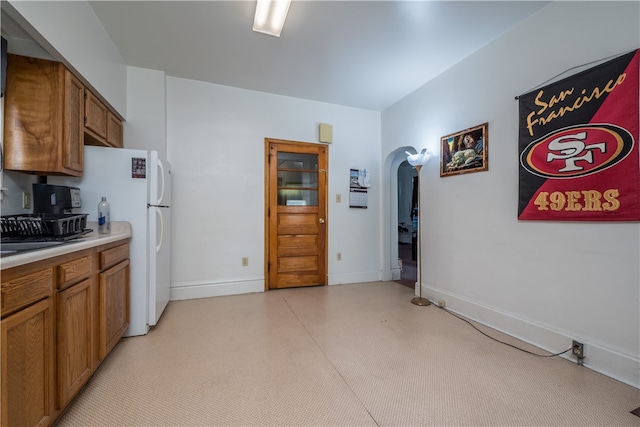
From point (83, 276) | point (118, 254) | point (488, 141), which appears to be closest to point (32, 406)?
point (83, 276)

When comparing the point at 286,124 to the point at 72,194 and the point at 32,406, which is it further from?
the point at 32,406

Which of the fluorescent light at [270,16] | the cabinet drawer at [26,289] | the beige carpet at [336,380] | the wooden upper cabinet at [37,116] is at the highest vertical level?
the fluorescent light at [270,16]

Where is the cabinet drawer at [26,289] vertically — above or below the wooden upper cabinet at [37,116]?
below

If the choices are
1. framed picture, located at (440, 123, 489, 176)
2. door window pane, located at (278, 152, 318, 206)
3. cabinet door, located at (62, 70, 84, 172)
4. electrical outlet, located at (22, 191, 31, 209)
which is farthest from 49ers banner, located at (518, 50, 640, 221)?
electrical outlet, located at (22, 191, 31, 209)

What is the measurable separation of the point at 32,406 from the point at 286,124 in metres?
3.36

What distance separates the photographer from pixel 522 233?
2201 mm

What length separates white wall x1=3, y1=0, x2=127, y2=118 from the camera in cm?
145

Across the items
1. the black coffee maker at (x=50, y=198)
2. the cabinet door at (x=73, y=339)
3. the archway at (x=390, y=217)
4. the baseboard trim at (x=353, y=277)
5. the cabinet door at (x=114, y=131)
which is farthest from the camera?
the archway at (x=390, y=217)

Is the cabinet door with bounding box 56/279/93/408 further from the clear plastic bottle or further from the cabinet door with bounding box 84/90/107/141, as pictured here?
the cabinet door with bounding box 84/90/107/141

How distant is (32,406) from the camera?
109 cm

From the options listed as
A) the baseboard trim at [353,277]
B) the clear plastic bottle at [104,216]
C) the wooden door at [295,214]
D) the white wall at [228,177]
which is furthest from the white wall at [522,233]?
the clear plastic bottle at [104,216]

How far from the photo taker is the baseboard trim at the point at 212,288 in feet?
10.3

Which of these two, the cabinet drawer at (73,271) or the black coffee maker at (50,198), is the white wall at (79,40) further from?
the cabinet drawer at (73,271)

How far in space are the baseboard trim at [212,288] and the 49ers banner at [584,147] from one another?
302 centimetres
